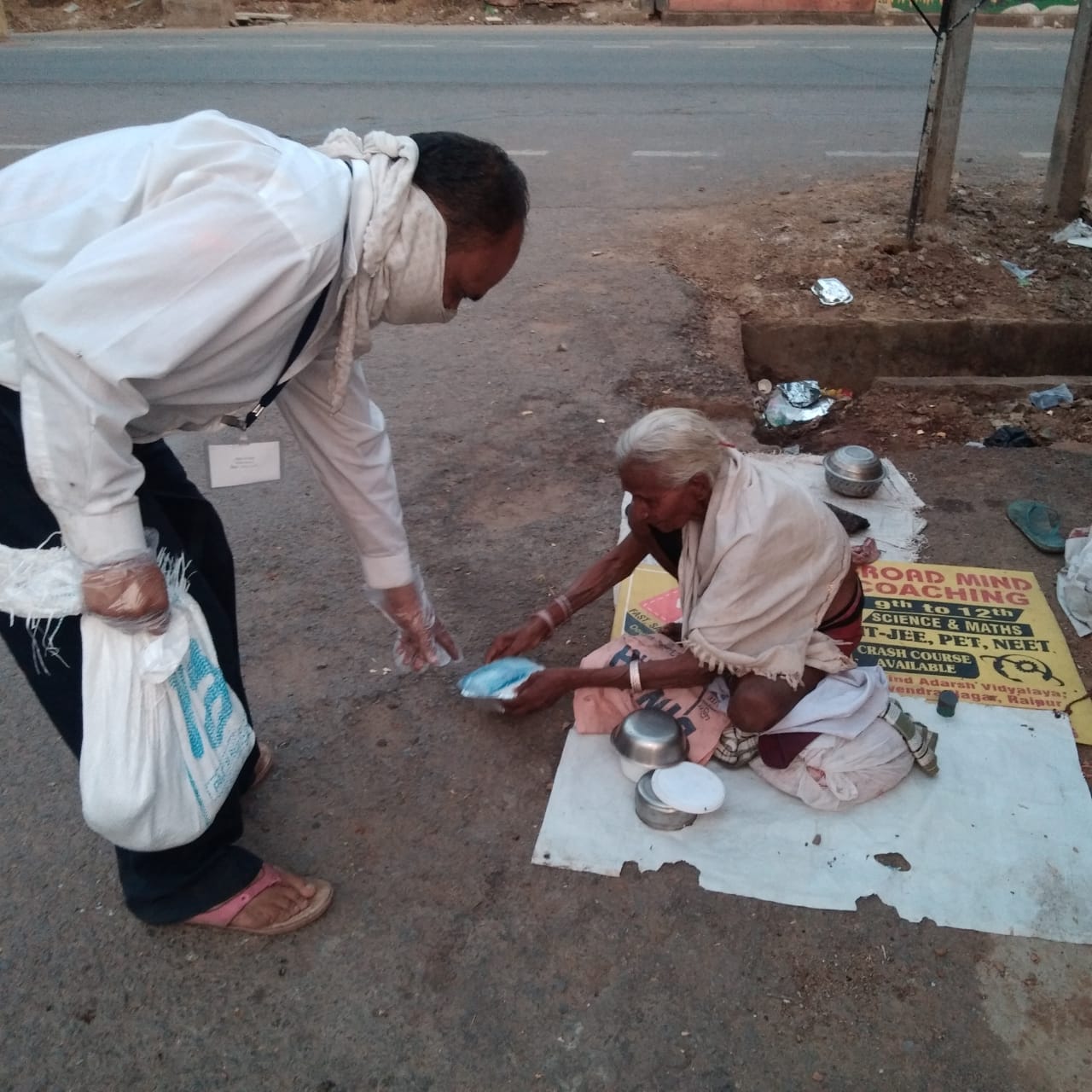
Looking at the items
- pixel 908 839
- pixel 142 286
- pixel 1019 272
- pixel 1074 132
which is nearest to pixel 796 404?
pixel 1019 272

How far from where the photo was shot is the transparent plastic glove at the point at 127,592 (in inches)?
57.9

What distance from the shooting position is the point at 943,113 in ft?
17.7

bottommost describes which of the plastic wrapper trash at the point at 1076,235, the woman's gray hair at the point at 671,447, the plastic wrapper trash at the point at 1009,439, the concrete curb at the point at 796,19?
the plastic wrapper trash at the point at 1009,439

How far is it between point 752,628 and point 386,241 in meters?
1.26

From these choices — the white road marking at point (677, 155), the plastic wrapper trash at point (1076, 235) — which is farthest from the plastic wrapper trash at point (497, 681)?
the white road marking at point (677, 155)

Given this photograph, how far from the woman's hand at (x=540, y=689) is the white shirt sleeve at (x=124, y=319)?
49.5 inches

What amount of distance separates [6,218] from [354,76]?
10.4 metres

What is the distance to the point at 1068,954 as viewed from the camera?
6.50 ft

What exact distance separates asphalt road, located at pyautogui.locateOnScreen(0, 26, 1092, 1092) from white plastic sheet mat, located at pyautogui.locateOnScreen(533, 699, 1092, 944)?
0.18 feet

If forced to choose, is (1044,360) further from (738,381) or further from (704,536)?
(704,536)

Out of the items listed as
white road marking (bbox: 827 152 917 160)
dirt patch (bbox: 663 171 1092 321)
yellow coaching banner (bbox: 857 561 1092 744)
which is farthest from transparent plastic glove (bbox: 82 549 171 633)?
white road marking (bbox: 827 152 917 160)

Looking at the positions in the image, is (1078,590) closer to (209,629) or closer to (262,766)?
(262,766)

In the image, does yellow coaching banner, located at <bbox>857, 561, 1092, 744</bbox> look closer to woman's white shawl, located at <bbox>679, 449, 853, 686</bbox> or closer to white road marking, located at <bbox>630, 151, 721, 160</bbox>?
woman's white shawl, located at <bbox>679, 449, 853, 686</bbox>

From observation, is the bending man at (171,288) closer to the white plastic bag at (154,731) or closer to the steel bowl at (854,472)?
the white plastic bag at (154,731)
